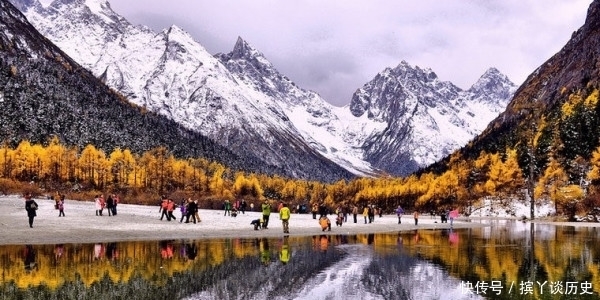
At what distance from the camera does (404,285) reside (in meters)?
21.9

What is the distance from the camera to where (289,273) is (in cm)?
2508

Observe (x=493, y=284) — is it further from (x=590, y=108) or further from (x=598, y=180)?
(x=590, y=108)

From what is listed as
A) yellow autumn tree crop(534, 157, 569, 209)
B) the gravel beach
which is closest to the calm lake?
the gravel beach

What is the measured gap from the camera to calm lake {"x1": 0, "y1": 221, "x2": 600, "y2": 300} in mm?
19625

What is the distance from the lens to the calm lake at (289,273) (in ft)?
64.4

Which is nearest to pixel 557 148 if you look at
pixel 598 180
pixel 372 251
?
pixel 598 180

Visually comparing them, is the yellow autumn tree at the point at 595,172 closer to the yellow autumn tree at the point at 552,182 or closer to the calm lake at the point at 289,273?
the yellow autumn tree at the point at 552,182

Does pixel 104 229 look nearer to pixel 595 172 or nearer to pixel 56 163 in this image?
pixel 595 172

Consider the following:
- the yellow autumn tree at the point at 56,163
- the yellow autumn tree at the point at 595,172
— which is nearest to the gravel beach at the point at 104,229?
the yellow autumn tree at the point at 595,172

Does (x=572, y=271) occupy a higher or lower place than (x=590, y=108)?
lower

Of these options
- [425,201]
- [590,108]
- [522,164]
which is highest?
[590,108]

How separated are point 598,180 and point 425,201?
3248 inches

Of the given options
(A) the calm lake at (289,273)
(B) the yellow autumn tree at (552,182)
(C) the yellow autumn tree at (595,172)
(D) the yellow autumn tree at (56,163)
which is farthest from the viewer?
(D) the yellow autumn tree at (56,163)

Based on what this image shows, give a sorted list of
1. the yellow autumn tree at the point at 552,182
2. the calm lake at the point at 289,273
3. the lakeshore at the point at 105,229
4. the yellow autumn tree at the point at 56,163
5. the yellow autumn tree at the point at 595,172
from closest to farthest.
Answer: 1. the calm lake at the point at 289,273
2. the lakeshore at the point at 105,229
3. the yellow autumn tree at the point at 595,172
4. the yellow autumn tree at the point at 552,182
5. the yellow autumn tree at the point at 56,163
